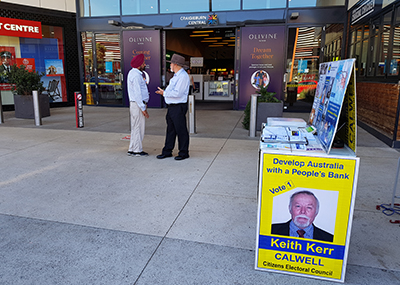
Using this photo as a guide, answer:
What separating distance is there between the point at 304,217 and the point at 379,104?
21.9 ft

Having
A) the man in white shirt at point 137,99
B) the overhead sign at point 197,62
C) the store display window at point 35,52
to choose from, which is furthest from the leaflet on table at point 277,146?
the overhead sign at point 197,62

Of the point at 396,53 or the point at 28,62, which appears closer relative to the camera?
the point at 396,53

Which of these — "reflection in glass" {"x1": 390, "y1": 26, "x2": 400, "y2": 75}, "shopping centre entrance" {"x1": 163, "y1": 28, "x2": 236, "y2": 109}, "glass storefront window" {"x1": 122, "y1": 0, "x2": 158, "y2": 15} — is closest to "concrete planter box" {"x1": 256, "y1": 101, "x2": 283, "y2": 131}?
"reflection in glass" {"x1": 390, "y1": 26, "x2": 400, "y2": 75}

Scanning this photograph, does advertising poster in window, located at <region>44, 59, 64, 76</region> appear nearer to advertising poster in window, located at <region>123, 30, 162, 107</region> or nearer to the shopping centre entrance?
advertising poster in window, located at <region>123, 30, 162, 107</region>

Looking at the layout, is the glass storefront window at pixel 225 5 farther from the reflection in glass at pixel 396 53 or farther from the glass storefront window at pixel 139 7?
the reflection in glass at pixel 396 53

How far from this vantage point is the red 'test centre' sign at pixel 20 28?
12.3 meters

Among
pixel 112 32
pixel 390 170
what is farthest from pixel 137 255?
pixel 112 32

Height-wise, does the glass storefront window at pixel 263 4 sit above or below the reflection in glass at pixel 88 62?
above

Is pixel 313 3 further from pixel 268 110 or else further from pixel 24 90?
pixel 24 90

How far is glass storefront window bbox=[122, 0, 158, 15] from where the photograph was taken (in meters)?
13.0

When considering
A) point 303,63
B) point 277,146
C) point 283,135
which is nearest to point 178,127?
point 283,135

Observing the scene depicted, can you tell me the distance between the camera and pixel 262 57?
39.7ft

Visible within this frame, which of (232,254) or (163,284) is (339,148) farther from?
(163,284)

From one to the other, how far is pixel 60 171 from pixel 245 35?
928 centimetres
